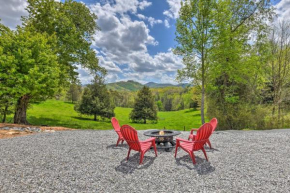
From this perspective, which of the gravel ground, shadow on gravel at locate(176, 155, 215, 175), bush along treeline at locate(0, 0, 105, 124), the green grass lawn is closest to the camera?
the gravel ground

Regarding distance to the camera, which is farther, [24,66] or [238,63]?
[238,63]

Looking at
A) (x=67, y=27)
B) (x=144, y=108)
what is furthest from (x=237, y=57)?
(x=144, y=108)

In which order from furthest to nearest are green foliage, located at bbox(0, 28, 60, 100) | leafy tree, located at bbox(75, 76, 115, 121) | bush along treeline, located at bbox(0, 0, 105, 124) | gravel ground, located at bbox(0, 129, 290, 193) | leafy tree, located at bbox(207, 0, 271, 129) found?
leafy tree, located at bbox(75, 76, 115, 121)
leafy tree, located at bbox(207, 0, 271, 129)
bush along treeline, located at bbox(0, 0, 105, 124)
green foliage, located at bbox(0, 28, 60, 100)
gravel ground, located at bbox(0, 129, 290, 193)

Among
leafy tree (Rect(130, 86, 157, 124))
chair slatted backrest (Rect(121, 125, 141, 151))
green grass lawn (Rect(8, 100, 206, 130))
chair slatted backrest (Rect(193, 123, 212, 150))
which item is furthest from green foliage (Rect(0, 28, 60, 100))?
leafy tree (Rect(130, 86, 157, 124))

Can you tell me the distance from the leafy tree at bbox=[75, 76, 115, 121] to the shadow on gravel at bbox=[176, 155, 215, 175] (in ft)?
56.8

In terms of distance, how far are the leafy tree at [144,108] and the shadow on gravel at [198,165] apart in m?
17.2

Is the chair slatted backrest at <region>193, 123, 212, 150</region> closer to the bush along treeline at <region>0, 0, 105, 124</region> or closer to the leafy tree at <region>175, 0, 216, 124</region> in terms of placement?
the leafy tree at <region>175, 0, 216, 124</region>

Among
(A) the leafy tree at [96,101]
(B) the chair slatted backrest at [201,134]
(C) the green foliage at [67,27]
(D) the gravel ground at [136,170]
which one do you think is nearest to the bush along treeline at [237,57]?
(D) the gravel ground at [136,170]

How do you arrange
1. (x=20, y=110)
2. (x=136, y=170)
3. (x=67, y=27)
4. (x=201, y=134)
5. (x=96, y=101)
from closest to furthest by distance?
(x=136, y=170)
(x=201, y=134)
(x=20, y=110)
(x=67, y=27)
(x=96, y=101)

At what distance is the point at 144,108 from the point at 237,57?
13.9 m

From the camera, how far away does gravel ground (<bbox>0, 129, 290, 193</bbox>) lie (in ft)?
9.89

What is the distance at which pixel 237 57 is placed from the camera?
34.8 ft

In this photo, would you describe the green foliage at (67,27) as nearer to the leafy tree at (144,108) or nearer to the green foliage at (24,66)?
the green foliage at (24,66)

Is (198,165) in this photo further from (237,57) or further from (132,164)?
(237,57)
